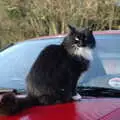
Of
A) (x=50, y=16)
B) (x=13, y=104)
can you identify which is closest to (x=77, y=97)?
(x=13, y=104)

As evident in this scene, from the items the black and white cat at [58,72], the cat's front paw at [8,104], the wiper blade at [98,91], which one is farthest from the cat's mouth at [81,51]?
the cat's front paw at [8,104]

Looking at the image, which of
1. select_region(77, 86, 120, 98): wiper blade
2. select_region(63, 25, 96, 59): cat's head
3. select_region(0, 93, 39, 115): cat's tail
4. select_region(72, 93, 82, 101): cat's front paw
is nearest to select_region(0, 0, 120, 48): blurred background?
select_region(63, 25, 96, 59): cat's head

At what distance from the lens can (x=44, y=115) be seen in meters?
3.94

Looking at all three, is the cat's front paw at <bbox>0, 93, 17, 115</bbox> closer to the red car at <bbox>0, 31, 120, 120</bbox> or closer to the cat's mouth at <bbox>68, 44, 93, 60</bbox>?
the red car at <bbox>0, 31, 120, 120</bbox>

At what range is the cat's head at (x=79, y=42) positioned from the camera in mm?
4969

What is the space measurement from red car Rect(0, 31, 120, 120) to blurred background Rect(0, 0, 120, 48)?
49.5 ft

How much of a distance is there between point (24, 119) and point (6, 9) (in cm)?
2025

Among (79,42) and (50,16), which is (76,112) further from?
(50,16)

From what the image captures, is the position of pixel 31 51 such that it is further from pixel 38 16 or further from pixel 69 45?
pixel 38 16

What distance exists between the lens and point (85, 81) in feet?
16.3

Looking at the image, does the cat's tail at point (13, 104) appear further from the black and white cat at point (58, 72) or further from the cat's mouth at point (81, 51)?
the cat's mouth at point (81, 51)

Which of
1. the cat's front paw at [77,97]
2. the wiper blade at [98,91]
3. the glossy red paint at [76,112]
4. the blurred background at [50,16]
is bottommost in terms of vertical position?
the blurred background at [50,16]

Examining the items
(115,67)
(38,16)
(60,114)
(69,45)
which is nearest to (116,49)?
(115,67)

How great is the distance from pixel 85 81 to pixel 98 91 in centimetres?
18
